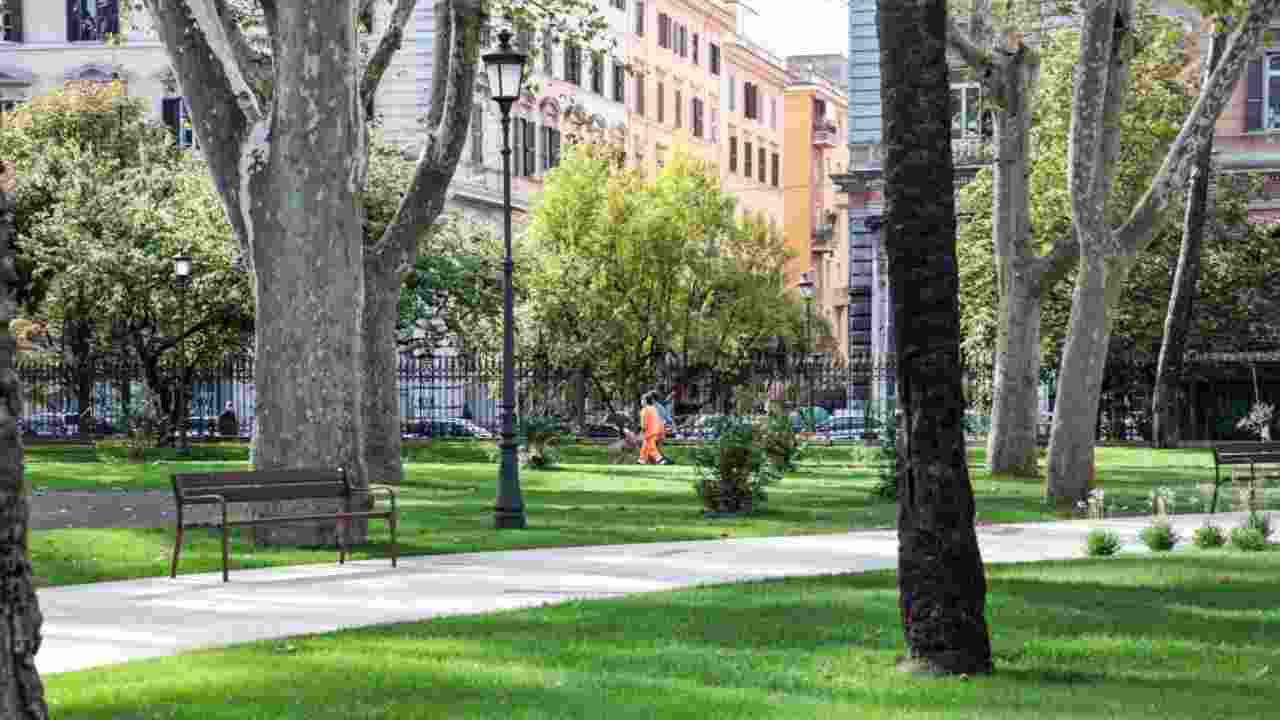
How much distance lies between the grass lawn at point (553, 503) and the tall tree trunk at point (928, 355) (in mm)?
7158

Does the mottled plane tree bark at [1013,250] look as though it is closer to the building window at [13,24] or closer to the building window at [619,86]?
the building window at [13,24]

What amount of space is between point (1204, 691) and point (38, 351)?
1429 inches

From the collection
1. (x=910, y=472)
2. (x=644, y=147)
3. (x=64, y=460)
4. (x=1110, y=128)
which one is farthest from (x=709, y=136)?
(x=910, y=472)

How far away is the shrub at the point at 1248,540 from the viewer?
1669 cm

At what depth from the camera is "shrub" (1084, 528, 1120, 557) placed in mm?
16328

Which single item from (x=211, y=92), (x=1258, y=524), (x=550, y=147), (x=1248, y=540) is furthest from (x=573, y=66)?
(x=1248, y=540)

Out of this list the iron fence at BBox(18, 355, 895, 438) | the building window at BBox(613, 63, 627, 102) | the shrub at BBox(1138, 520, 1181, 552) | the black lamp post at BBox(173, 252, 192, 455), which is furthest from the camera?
the building window at BBox(613, 63, 627, 102)

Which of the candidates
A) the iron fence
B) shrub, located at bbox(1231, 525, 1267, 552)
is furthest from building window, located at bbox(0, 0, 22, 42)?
shrub, located at bbox(1231, 525, 1267, 552)

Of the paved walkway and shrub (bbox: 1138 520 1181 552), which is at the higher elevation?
shrub (bbox: 1138 520 1181 552)

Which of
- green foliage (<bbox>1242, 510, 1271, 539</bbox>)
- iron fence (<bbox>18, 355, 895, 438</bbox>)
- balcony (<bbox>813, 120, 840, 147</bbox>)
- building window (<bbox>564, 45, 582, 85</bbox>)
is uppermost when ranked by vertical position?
balcony (<bbox>813, 120, 840, 147</bbox>)

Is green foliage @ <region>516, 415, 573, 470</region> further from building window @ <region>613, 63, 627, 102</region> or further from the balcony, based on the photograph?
the balcony

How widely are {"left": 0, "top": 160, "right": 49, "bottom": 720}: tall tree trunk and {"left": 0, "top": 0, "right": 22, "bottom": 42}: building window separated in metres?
53.4

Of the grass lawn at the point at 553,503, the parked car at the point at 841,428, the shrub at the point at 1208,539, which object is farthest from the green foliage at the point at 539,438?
the shrub at the point at 1208,539

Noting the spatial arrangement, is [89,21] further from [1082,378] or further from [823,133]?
[823,133]
